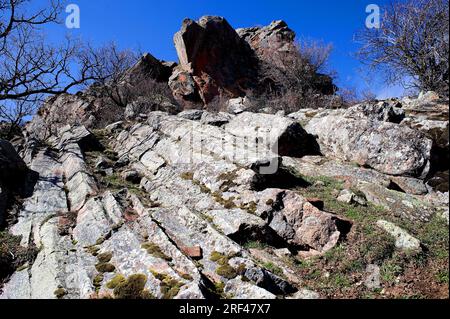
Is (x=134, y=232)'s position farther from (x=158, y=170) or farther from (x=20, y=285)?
(x=158, y=170)

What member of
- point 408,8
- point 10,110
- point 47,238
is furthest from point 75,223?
point 408,8

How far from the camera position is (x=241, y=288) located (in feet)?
20.1

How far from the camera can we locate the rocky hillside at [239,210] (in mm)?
6523

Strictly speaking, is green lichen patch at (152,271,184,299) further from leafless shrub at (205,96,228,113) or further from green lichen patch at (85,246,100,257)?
leafless shrub at (205,96,228,113)

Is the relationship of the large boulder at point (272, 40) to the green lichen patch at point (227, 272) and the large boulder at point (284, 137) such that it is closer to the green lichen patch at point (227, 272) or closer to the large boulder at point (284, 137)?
the large boulder at point (284, 137)

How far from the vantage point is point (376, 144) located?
37.8 ft

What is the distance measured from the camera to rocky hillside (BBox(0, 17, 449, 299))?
652 centimetres

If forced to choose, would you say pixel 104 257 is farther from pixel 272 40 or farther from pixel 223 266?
pixel 272 40

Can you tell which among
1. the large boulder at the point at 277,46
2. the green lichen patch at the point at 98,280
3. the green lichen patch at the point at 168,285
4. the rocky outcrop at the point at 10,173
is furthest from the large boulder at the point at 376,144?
the large boulder at the point at 277,46

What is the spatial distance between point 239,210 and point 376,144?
229 inches

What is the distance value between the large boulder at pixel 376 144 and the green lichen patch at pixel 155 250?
770cm

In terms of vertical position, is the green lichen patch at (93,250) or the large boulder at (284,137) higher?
the large boulder at (284,137)

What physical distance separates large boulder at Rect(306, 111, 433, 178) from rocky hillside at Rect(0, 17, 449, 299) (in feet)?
0.15

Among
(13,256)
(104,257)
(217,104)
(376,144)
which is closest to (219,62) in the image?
(217,104)
